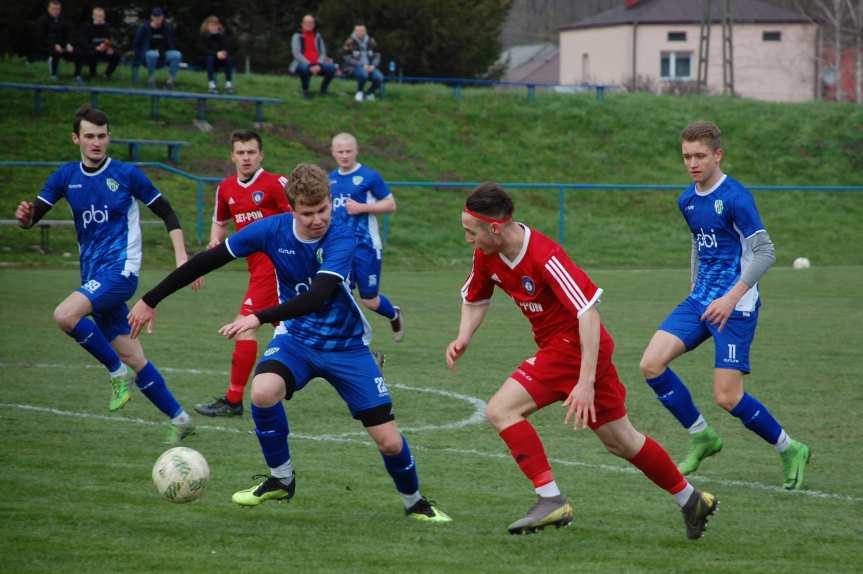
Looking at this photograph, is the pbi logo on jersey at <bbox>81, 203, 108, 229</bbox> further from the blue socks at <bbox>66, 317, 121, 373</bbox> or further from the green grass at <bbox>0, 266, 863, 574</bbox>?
the green grass at <bbox>0, 266, 863, 574</bbox>

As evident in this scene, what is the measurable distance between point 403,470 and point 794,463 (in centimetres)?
238

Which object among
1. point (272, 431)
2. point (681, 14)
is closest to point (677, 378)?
point (272, 431)

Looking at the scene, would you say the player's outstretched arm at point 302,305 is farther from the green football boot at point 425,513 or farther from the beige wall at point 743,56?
the beige wall at point 743,56

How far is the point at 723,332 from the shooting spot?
6.91 metres

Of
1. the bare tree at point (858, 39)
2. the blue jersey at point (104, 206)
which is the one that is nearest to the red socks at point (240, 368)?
the blue jersey at point (104, 206)

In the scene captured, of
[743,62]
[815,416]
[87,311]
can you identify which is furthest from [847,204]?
[743,62]

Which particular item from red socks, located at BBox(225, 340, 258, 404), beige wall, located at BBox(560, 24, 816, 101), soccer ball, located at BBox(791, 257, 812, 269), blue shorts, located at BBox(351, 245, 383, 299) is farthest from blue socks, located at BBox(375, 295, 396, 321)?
beige wall, located at BBox(560, 24, 816, 101)

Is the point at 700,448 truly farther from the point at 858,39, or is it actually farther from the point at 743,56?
the point at 743,56

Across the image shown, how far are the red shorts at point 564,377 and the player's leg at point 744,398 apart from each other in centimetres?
151

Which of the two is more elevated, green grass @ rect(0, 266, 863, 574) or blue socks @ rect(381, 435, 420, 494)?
blue socks @ rect(381, 435, 420, 494)

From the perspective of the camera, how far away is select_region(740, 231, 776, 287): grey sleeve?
21.6 ft

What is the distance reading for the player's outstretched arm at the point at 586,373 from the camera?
17.0 feet

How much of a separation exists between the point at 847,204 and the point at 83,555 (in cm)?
2740

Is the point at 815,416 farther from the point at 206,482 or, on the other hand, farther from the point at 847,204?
the point at 847,204
